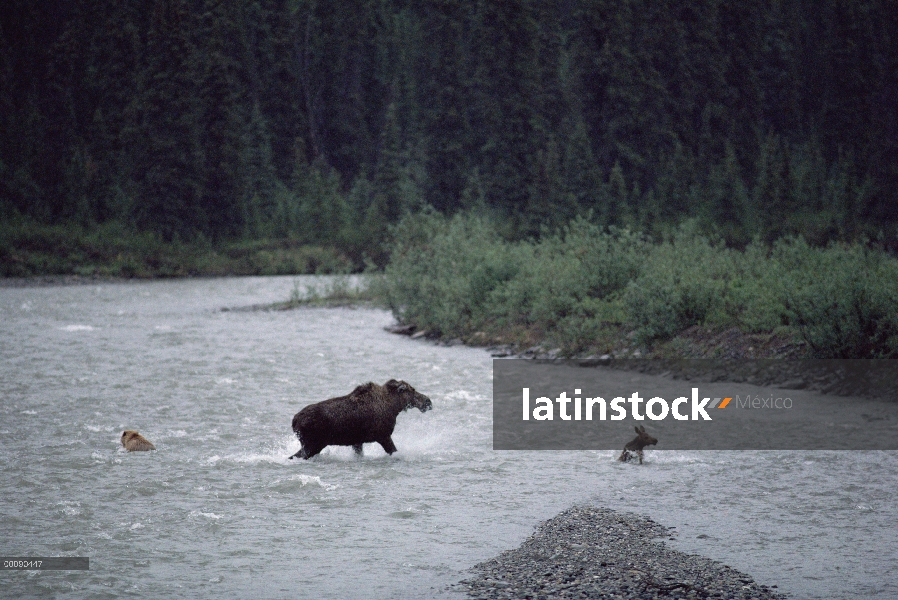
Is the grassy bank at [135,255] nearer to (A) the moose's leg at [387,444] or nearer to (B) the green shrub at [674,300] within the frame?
(B) the green shrub at [674,300]

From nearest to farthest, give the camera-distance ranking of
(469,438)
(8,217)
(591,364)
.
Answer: (469,438)
(591,364)
(8,217)

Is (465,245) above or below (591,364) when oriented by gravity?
above

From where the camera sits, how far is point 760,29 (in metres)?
90.1

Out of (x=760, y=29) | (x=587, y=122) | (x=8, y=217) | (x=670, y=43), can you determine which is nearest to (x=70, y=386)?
(x=8, y=217)

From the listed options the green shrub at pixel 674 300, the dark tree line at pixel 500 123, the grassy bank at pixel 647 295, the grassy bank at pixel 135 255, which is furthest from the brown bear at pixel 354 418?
the dark tree line at pixel 500 123

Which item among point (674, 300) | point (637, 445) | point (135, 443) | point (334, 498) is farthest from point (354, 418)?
point (674, 300)

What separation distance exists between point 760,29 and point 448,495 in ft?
276

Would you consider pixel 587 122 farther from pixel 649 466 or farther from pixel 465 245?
pixel 649 466

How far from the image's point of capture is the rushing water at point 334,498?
1121cm

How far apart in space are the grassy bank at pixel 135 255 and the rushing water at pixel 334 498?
41.7 m

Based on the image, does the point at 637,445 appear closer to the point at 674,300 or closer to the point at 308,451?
the point at 308,451

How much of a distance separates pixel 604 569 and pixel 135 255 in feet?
206

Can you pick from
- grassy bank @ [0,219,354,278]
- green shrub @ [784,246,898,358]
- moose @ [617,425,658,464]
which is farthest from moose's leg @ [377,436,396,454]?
grassy bank @ [0,219,354,278]

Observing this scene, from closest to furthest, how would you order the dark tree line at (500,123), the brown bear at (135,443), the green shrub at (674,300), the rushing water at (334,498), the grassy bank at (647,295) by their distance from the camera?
the rushing water at (334,498) < the brown bear at (135,443) < the grassy bank at (647,295) < the green shrub at (674,300) < the dark tree line at (500,123)
